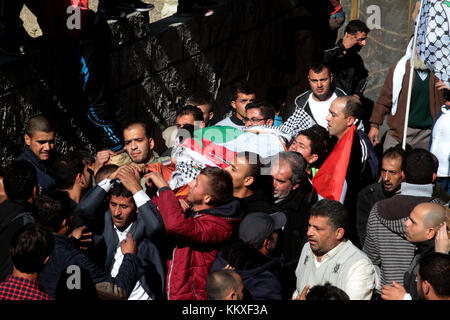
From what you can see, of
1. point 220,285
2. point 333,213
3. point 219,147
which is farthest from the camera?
point 219,147

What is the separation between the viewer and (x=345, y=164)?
6.70 meters

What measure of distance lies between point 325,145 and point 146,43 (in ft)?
7.59

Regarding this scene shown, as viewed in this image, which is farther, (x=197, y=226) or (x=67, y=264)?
(x=197, y=226)

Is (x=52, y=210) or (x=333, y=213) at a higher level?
(x=52, y=210)

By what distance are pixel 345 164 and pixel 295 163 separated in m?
0.65

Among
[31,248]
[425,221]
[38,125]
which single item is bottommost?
[425,221]

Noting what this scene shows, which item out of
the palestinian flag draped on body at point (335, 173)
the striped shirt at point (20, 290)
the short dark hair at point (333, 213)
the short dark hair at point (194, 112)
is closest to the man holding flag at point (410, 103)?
the palestinian flag draped on body at point (335, 173)

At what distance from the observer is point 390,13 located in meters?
11.0

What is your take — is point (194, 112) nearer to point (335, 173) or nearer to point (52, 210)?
point (335, 173)

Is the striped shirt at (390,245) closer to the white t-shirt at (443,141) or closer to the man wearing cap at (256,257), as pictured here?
the man wearing cap at (256,257)

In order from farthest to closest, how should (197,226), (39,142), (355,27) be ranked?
1. (355,27)
2. (39,142)
3. (197,226)

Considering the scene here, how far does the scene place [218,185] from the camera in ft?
17.8

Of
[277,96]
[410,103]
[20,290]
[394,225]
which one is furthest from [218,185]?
[277,96]
